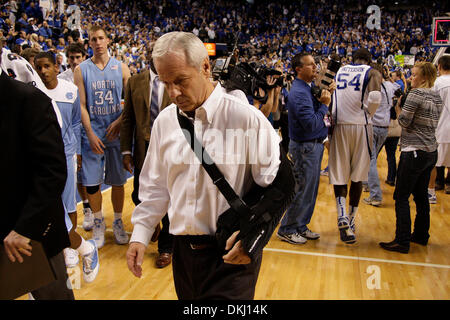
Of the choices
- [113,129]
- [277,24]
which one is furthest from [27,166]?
[277,24]

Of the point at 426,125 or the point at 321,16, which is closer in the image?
the point at 426,125

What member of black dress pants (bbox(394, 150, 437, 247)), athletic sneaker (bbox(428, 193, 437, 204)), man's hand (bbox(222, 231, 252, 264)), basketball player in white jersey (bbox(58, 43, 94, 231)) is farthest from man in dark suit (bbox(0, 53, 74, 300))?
athletic sneaker (bbox(428, 193, 437, 204))

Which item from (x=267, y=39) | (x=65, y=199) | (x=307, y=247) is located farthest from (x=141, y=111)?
(x=267, y=39)

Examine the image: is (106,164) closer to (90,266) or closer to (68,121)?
(68,121)

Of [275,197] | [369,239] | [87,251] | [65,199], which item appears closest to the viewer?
[275,197]

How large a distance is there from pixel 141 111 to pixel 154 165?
1866 mm

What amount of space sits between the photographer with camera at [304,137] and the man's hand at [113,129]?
1.69m

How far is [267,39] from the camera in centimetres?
2431

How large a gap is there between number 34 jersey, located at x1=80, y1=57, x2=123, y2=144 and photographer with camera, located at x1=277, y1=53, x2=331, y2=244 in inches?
68.1

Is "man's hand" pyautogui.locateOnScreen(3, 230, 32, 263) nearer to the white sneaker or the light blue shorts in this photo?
the white sneaker

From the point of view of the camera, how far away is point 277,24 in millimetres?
26359

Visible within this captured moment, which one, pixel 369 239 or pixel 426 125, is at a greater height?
pixel 426 125

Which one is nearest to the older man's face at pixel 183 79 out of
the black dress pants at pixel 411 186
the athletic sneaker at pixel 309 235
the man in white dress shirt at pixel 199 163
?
the man in white dress shirt at pixel 199 163
